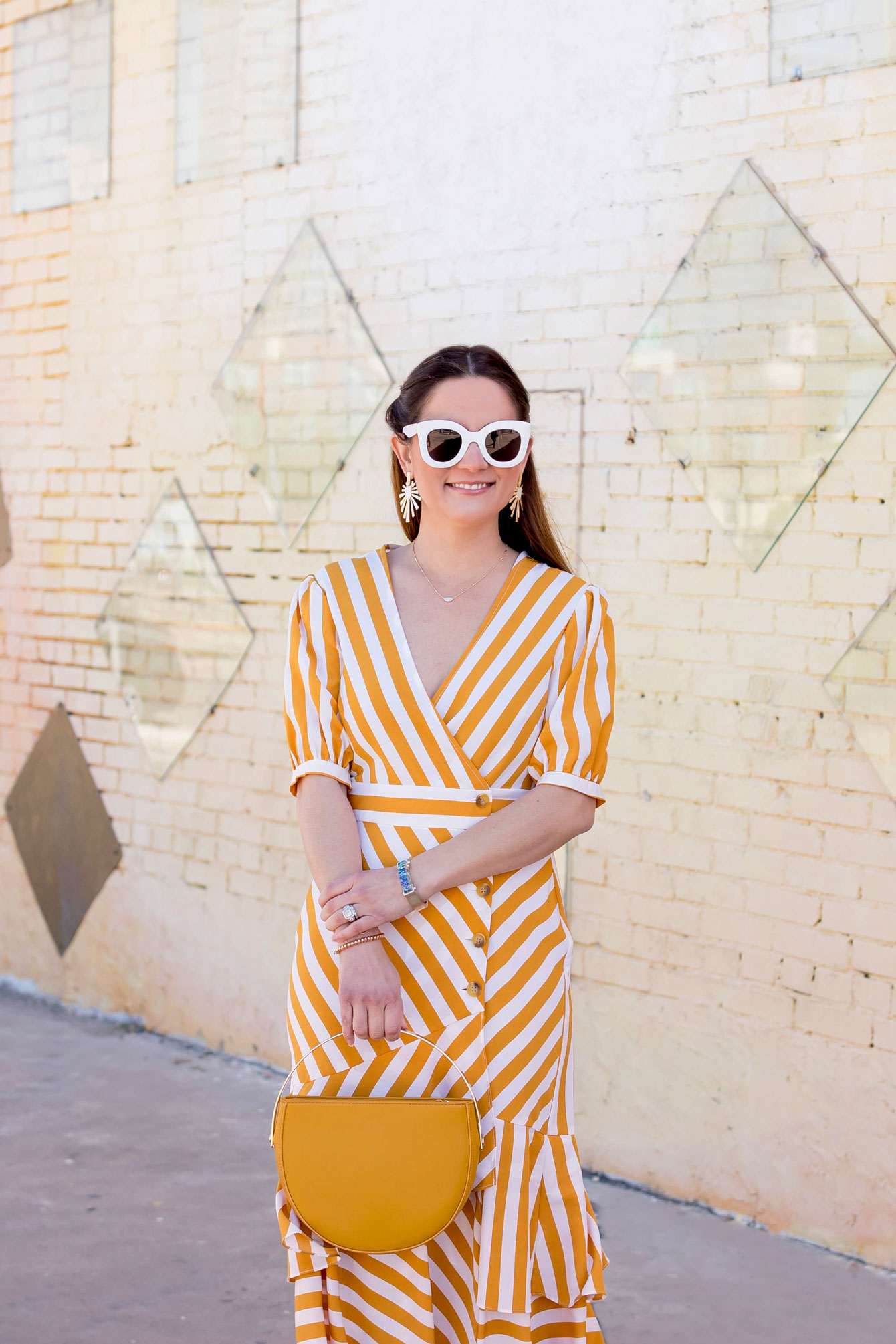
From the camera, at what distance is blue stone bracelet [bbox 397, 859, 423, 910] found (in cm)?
209

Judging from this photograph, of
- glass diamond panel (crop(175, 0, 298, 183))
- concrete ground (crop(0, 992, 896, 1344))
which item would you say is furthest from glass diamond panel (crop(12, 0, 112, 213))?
concrete ground (crop(0, 992, 896, 1344))

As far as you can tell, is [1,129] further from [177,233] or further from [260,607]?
[260,607]

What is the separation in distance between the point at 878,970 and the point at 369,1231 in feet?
5.93

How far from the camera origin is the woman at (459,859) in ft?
6.89

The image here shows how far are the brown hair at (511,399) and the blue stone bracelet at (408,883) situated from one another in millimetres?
552

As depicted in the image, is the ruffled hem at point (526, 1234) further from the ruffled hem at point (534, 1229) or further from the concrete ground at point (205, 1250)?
the concrete ground at point (205, 1250)

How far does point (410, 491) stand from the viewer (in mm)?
2355

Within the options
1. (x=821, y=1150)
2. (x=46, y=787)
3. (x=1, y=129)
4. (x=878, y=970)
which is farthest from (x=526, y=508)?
(x=1, y=129)

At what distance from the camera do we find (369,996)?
2059 millimetres

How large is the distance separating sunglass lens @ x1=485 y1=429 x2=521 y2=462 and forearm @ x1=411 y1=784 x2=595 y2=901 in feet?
1.65

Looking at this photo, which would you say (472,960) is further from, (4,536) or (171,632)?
(4,536)

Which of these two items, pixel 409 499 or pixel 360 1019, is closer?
pixel 360 1019

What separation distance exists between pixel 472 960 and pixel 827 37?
8.05ft

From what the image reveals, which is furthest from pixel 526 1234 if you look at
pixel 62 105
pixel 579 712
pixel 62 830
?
pixel 62 105
